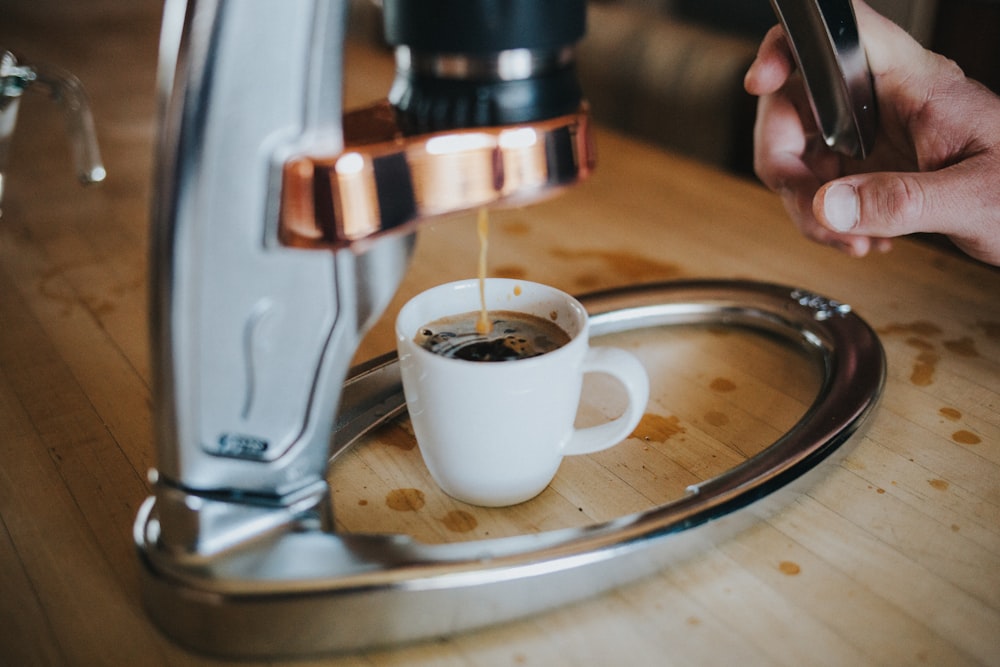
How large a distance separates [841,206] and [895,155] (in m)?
0.19

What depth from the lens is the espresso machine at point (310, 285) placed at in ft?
1.02

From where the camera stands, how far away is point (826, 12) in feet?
1.47

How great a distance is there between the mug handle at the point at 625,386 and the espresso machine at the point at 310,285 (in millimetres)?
48

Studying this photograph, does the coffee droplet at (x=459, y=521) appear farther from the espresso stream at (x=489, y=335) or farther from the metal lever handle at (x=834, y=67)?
the metal lever handle at (x=834, y=67)

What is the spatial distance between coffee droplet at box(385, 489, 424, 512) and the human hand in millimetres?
314

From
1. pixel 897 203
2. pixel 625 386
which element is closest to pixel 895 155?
pixel 897 203

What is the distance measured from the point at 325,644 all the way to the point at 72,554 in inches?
5.6

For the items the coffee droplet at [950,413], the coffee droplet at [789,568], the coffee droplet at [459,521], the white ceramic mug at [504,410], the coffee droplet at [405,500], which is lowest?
the coffee droplet at [405,500]

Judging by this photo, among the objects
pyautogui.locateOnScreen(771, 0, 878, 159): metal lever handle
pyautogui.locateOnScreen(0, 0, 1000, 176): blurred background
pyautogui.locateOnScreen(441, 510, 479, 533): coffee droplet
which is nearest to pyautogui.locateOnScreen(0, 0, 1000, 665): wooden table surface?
pyautogui.locateOnScreen(441, 510, 479, 533): coffee droplet

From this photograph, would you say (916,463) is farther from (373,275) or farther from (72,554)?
(72,554)

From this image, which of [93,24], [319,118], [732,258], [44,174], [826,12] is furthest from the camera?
[93,24]

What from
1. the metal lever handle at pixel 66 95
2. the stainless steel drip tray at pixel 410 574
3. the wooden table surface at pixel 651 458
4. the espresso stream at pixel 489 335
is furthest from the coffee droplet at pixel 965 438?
the metal lever handle at pixel 66 95

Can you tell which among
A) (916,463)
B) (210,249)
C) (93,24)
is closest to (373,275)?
(210,249)

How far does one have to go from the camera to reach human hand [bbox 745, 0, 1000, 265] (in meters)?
0.55
